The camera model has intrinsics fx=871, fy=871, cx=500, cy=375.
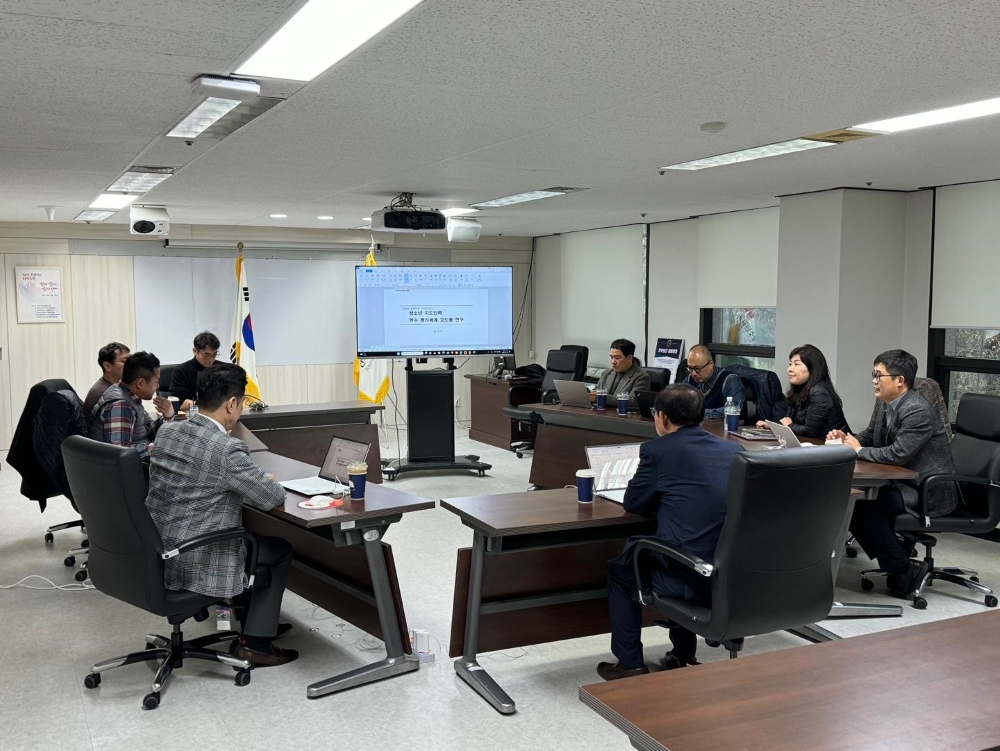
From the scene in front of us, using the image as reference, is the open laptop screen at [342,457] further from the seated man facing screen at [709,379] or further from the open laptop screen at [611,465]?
the seated man facing screen at [709,379]

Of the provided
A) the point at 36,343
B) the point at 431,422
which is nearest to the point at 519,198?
the point at 431,422

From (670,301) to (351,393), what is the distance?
3.95 metres

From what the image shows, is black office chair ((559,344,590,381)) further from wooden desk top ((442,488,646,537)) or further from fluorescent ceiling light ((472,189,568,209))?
wooden desk top ((442,488,646,537))

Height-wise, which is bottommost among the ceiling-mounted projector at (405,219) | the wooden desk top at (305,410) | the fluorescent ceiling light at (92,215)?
the wooden desk top at (305,410)

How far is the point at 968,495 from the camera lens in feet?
15.3

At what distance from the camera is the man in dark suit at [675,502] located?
3.09m

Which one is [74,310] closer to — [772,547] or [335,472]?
[335,472]

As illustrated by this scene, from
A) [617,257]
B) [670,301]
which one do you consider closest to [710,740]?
[670,301]

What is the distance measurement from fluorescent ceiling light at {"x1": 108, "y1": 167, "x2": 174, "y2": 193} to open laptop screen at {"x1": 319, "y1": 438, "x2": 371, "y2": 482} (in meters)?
2.35

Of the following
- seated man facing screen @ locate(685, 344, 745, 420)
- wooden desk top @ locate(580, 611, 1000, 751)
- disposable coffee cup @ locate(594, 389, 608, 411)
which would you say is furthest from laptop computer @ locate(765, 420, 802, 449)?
wooden desk top @ locate(580, 611, 1000, 751)

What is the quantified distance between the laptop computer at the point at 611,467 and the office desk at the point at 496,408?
5191 millimetres

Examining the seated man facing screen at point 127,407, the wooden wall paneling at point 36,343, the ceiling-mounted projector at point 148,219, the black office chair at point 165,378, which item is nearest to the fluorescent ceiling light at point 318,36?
the seated man facing screen at point 127,407

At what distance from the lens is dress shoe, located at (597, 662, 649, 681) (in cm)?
337

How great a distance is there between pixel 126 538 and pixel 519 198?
4391 mm
